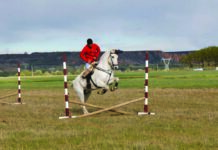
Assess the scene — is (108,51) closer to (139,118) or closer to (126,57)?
(139,118)

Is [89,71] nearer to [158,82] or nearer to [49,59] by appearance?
[158,82]

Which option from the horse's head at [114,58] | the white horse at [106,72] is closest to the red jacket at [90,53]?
the white horse at [106,72]

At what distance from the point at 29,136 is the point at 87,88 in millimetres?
5663

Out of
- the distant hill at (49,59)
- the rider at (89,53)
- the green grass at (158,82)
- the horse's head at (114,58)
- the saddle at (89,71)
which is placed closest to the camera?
the horse's head at (114,58)

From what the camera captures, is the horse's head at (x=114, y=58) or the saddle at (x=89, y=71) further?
the saddle at (x=89, y=71)

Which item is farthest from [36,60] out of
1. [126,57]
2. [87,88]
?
[87,88]

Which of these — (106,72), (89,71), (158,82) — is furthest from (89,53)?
(158,82)

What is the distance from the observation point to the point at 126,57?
553ft

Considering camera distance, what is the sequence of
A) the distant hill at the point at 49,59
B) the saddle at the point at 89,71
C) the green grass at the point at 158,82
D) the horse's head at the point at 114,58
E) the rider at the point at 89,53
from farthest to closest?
the distant hill at the point at 49,59 → the green grass at the point at 158,82 → the rider at the point at 89,53 → the saddle at the point at 89,71 → the horse's head at the point at 114,58

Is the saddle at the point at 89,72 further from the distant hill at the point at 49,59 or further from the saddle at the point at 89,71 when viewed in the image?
the distant hill at the point at 49,59

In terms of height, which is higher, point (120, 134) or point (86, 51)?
point (86, 51)

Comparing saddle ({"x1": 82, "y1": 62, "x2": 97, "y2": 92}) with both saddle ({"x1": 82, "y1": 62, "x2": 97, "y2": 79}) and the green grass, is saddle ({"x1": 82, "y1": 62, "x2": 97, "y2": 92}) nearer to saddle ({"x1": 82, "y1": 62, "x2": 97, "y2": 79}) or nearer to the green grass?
saddle ({"x1": 82, "y1": 62, "x2": 97, "y2": 79})

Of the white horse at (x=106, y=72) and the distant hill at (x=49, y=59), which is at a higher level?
the distant hill at (x=49, y=59)

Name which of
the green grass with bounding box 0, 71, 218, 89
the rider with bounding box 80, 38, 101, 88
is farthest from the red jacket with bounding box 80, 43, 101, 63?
the green grass with bounding box 0, 71, 218, 89
